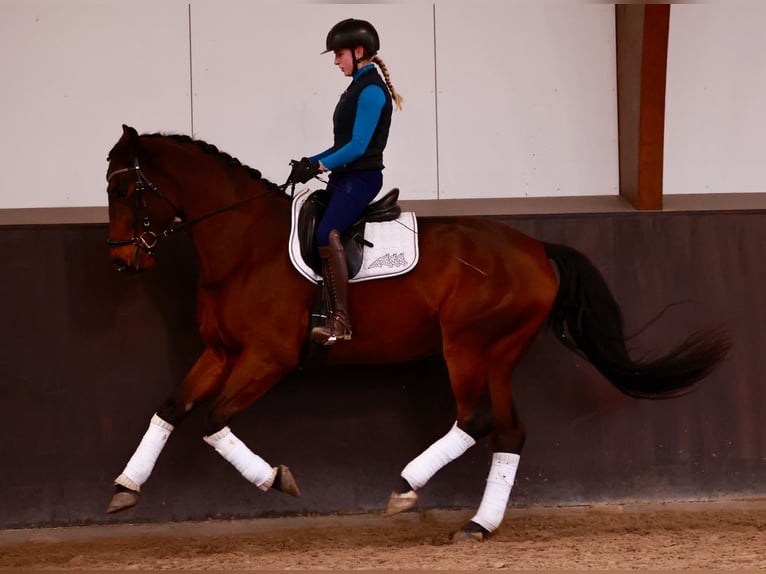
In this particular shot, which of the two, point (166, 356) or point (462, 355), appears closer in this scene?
point (462, 355)

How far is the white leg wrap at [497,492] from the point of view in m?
4.88

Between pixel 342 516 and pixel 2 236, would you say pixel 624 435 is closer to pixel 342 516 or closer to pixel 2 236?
pixel 342 516

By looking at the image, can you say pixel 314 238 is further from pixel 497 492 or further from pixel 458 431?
pixel 497 492

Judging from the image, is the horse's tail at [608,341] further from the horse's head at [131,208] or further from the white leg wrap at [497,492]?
the horse's head at [131,208]

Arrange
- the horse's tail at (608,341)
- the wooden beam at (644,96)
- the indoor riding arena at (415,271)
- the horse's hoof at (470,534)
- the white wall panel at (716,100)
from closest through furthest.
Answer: the horse's hoof at (470,534), the horse's tail at (608,341), the indoor riding arena at (415,271), the wooden beam at (644,96), the white wall panel at (716,100)

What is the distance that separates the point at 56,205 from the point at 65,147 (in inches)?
13.3

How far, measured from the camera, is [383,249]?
15.8ft

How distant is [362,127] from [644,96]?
6.28ft

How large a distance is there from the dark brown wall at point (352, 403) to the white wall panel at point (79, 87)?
604 mm

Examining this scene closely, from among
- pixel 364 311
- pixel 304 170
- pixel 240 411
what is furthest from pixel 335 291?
pixel 240 411

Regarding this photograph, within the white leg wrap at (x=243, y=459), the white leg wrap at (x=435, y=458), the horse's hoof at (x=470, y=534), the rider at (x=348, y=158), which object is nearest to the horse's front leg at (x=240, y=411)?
the white leg wrap at (x=243, y=459)

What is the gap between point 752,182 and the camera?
6164 millimetres

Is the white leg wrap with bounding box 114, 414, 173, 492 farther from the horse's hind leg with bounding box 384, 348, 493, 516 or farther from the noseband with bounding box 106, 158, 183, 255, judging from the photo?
the horse's hind leg with bounding box 384, 348, 493, 516

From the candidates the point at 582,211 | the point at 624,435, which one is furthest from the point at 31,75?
the point at 624,435
